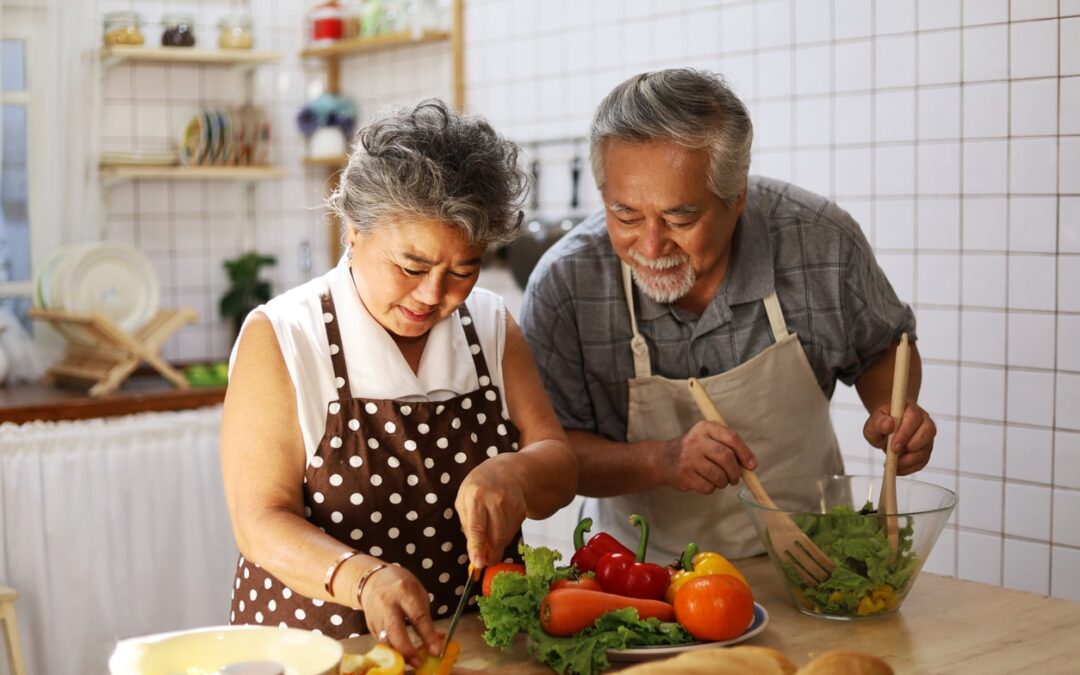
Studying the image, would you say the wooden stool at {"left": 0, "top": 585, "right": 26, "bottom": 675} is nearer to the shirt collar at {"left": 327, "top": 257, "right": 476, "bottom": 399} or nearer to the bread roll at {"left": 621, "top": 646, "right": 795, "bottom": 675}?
the shirt collar at {"left": 327, "top": 257, "right": 476, "bottom": 399}

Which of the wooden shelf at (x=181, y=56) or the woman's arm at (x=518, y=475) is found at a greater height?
the wooden shelf at (x=181, y=56)

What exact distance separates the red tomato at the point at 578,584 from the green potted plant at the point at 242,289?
2.89 meters

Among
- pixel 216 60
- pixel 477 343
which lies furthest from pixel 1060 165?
pixel 216 60

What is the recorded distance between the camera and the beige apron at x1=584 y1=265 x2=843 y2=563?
1.96 meters

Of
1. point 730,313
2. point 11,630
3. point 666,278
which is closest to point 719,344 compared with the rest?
point 730,313

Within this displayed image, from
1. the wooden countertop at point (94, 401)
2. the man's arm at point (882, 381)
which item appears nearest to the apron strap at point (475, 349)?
the man's arm at point (882, 381)

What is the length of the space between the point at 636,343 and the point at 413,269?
1.70 ft

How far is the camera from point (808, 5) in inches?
119

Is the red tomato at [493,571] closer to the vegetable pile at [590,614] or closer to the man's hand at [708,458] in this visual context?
the vegetable pile at [590,614]

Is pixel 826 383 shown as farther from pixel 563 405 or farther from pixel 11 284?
pixel 11 284

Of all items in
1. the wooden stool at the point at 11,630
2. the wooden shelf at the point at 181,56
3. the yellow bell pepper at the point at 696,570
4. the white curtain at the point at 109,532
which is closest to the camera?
the yellow bell pepper at the point at 696,570

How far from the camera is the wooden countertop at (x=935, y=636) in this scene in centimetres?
139

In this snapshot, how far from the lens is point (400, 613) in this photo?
1319 millimetres

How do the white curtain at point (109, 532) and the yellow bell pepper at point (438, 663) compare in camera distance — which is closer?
the yellow bell pepper at point (438, 663)
